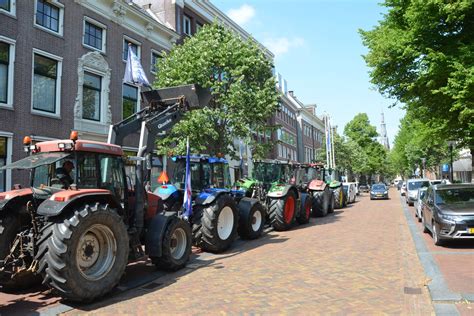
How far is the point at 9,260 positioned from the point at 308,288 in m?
4.45

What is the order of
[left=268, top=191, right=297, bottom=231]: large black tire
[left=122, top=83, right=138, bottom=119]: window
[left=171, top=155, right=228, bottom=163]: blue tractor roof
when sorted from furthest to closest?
1. [left=122, top=83, right=138, bottom=119]: window
2. [left=268, top=191, right=297, bottom=231]: large black tire
3. [left=171, top=155, right=228, bottom=163]: blue tractor roof

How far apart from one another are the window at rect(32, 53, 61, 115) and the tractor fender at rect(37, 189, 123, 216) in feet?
34.7

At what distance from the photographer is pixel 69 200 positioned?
218 inches

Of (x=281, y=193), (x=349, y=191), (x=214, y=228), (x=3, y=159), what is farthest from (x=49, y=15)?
(x=349, y=191)

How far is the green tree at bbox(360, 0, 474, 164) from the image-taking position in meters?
12.3

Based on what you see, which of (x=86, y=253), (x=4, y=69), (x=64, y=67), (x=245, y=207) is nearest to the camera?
(x=86, y=253)

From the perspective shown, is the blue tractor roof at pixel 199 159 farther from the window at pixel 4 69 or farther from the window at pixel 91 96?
the window at pixel 91 96

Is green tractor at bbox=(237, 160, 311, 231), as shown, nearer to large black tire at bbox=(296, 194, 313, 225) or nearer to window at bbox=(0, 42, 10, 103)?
large black tire at bbox=(296, 194, 313, 225)

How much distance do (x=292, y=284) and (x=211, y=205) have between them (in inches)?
124

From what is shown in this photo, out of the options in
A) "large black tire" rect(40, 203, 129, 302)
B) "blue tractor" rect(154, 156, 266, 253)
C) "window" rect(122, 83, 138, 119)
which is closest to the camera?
"large black tire" rect(40, 203, 129, 302)

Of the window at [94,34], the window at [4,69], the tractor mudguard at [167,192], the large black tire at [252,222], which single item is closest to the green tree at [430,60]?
the large black tire at [252,222]

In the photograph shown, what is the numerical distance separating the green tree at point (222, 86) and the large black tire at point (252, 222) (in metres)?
4.02

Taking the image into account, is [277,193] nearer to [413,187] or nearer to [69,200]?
[69,200]

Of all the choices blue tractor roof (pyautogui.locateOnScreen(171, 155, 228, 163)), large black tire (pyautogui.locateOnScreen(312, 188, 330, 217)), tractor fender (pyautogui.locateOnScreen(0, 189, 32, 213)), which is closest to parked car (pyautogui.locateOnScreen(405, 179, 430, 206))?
large black tire (pyautogui.locateOnScreen(312, 188, 330, 217))
